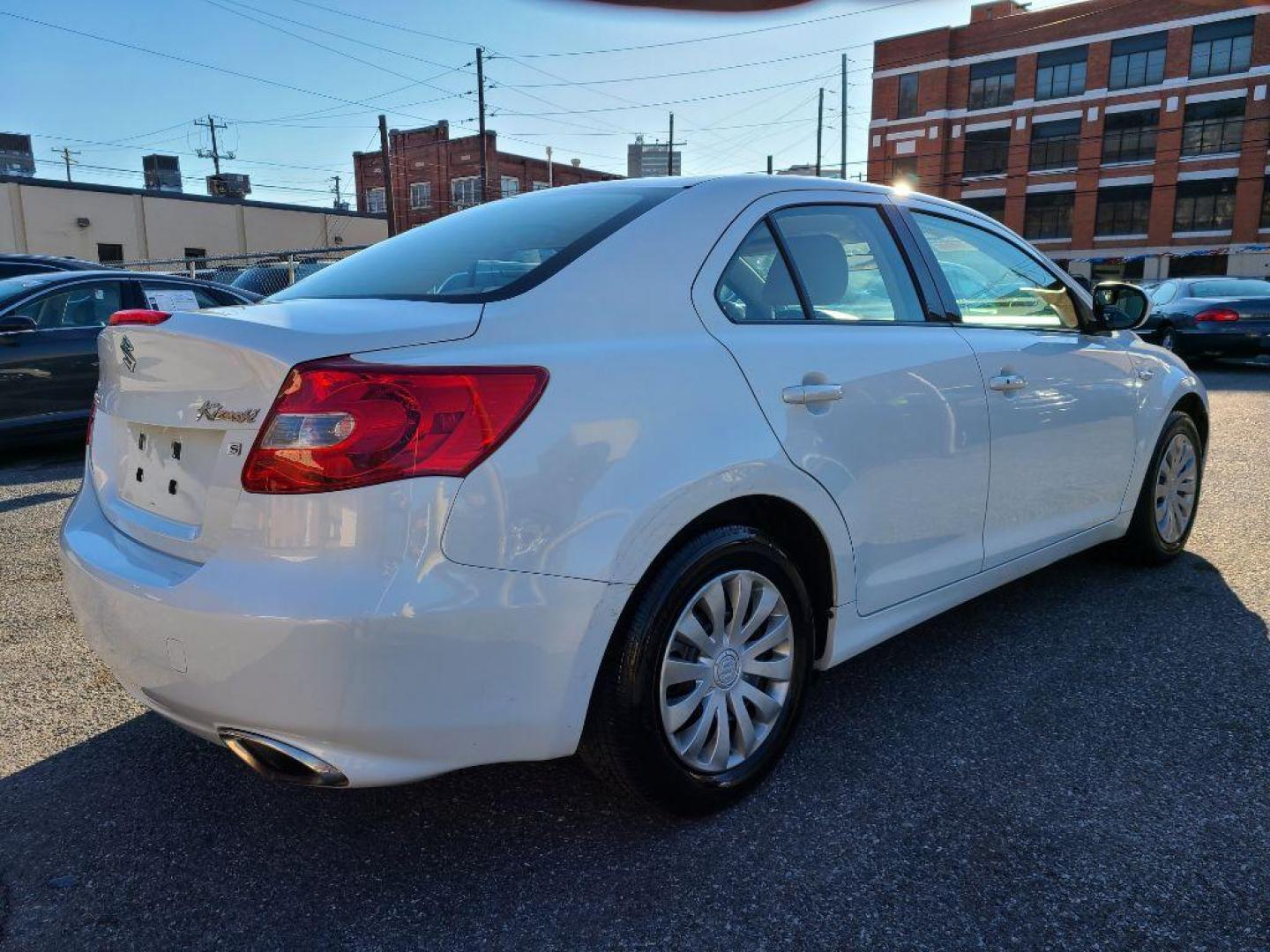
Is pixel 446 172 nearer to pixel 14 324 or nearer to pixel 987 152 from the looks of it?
pixel 987 152

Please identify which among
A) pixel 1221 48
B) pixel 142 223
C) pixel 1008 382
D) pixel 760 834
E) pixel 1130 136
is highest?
pixel 1221 48

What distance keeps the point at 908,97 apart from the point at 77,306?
171 feet

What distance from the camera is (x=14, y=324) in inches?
276

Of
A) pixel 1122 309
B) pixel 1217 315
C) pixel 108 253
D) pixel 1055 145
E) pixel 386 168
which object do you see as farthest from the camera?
pixel 1055 145

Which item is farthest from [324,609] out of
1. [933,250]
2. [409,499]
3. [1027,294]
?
[1027,294]

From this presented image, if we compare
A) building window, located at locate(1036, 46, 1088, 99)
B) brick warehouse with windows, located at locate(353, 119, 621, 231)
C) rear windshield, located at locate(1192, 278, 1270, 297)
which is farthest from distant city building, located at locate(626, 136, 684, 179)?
rear windshield, located at locate(1192, 278, 1270, 297)

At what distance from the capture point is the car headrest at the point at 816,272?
8.54 feet

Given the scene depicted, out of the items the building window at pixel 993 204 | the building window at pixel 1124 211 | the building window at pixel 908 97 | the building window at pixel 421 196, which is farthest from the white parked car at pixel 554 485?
the building window at pixel 421 196

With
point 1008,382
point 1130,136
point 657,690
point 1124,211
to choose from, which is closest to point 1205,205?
point 1124,211

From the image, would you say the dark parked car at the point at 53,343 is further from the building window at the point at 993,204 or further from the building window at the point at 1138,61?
the building window at the point at 1138,61

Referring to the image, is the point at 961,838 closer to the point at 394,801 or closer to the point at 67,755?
the point at 394,801

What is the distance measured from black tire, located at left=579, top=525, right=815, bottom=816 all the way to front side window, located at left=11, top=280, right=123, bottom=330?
6.68m

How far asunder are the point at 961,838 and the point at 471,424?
153 cm

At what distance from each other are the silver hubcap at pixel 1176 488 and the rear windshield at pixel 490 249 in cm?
295
